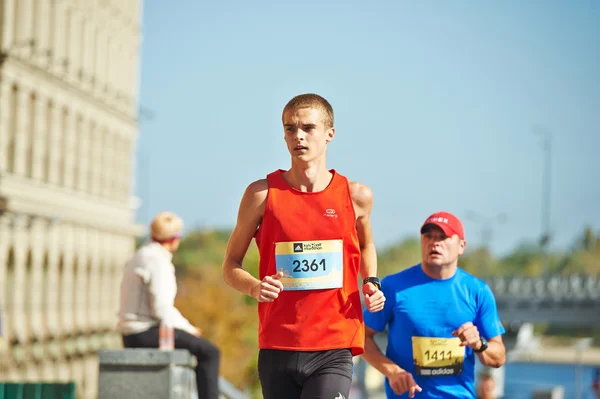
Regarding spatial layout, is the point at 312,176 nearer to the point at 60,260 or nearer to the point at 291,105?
the point at 291,105

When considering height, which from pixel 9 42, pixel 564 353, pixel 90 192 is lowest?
pixel 564 353

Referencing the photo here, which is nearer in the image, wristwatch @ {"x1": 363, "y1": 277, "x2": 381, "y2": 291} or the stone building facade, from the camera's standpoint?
wristwatch @ {"x1": 363, "y1": 277, "x2": 381, "y2": 291}

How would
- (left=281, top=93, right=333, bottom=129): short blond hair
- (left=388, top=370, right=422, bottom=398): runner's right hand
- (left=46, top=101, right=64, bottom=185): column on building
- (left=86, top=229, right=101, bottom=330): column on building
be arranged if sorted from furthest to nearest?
(left=86, top=229, right=101, bottom=330): column on building
(left=46, top=101, right=64, bottom=185): column on building
(left=388, top=370, right=422, bottom=398): runner's right hand
(left=281, top=93, right=333, bottom=129): short blond hair

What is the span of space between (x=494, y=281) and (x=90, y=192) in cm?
4563

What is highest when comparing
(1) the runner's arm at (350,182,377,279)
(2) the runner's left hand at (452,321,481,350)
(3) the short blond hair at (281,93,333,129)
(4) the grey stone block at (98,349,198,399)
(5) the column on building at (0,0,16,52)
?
(5) the column on building at (0,0,16,52)

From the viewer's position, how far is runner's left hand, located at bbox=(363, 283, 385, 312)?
573 centimetres

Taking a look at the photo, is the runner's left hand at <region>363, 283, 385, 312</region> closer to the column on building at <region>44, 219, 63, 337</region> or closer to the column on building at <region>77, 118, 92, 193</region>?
the column on building at <region>44, 219, 63, 337</region>

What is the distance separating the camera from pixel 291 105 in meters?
5.75

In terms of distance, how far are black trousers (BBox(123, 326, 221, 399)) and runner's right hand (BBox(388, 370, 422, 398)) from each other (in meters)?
2.33

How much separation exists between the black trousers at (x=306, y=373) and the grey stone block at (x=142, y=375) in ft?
11.4

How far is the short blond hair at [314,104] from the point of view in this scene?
575cm

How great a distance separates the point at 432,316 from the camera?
293 inches

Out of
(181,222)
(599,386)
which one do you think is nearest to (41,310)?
(599,386)

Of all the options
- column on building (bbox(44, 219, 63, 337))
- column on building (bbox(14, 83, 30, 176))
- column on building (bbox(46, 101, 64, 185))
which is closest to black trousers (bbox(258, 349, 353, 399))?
column on building (bbox(14, 83, 30, 176))
